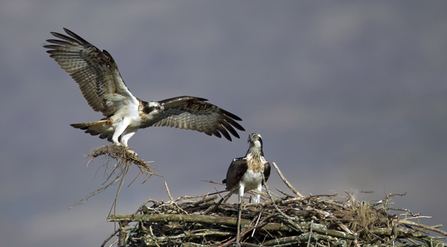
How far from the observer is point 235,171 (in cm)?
702

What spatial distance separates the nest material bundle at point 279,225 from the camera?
5.52m

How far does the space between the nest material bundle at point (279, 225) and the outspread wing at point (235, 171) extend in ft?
2.91

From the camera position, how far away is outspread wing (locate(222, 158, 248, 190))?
696cm

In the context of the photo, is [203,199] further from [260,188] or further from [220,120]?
[220,120]

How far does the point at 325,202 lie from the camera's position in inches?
232

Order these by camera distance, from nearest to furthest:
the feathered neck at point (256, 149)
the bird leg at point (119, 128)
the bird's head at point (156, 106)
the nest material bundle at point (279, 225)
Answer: the nest material bundle at point (279, 225) < the feathered neck at point (256, 149) < the bird leg at point (119, 128) < the bird's head at point (156, 106)

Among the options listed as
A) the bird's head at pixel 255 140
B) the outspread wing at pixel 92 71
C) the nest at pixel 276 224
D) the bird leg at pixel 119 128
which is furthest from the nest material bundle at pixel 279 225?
the outspread wing at pixel 92 71

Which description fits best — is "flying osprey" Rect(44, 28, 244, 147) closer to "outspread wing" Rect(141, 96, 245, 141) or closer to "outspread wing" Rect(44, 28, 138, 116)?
"outspread wing" Rect(44, 28, 138, 116)

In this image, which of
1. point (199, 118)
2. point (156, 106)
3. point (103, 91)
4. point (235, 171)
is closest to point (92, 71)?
point (103, 91)

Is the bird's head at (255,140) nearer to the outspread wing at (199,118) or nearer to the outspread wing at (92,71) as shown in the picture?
the outspread wing at (199,118)

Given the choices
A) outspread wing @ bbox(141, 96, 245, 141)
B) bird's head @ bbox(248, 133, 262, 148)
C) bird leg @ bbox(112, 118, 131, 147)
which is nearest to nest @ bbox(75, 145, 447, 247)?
bird's head @ bbox(248, 133, 262, 148)

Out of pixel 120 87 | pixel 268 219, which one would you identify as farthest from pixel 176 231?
pixel 120 87

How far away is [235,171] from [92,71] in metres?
3.92

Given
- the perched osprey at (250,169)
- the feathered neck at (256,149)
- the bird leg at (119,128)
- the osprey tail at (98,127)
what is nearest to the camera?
the perched osprey at (250,169)
